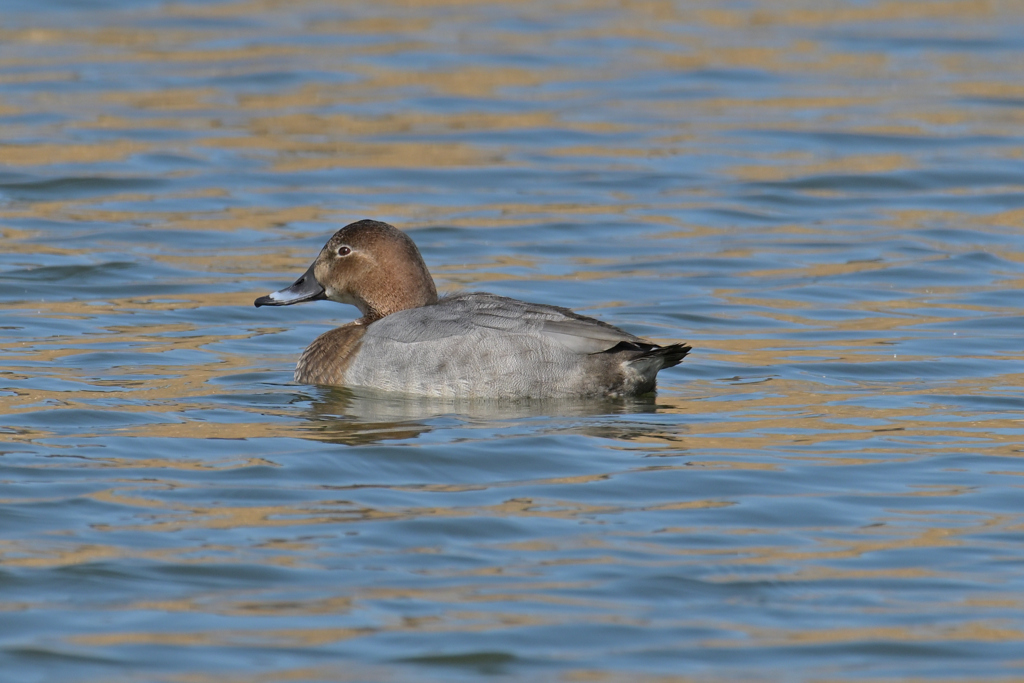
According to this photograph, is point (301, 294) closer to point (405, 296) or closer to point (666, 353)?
point (405, 296)

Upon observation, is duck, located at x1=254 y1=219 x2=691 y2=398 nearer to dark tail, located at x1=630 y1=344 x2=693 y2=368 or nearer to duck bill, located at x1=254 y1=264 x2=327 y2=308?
dark tail, located at x1=630 y1=344 x2=693 y2=368

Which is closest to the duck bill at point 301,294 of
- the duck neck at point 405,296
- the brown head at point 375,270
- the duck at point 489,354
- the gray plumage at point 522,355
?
the brown head at point 375,270

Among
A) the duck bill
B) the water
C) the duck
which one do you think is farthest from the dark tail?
the duck bill

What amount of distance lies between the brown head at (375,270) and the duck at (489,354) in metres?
0.28

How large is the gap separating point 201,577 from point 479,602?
0.90 meters

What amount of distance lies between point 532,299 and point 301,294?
2022mm

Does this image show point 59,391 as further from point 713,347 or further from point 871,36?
point 871,36

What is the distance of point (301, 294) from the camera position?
30.4ft

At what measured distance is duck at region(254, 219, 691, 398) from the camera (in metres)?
8.12

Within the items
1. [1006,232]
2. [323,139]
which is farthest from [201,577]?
[323,139]

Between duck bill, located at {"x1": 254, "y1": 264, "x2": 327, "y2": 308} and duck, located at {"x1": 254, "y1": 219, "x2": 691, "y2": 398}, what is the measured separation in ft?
1.71

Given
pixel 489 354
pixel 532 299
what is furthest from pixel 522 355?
pixel 532 299

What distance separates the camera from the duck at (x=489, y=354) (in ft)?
26.7

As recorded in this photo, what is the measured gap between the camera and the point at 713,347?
9664 mm
